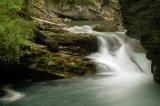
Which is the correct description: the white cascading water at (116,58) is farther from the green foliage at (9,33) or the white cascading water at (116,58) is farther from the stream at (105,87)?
the green foliage at (9,33)

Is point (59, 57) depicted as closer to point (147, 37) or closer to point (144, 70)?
point (144, 70)

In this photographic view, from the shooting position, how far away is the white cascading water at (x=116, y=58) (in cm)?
2823

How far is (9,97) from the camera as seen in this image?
21969 millimetres

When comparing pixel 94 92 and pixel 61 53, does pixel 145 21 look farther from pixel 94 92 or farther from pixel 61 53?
pixel 61 53

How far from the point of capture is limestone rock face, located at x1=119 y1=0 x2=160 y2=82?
18.5 metres

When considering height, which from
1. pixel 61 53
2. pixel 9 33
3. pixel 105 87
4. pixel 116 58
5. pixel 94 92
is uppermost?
pixel 9 33

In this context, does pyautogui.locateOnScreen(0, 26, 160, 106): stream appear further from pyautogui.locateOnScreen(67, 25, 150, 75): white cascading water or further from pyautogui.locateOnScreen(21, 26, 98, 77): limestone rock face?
pyautogui.locateOnScreen(21, 26, 98, 77): limestone rock face

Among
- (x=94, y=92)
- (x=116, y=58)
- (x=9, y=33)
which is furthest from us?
(x=116, y=58)

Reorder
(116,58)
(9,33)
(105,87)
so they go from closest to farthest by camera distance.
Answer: (9,33), (105,87), (116,58)

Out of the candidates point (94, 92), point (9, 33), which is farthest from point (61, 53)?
point (9, 33)

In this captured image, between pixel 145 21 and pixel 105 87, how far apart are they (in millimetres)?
5923

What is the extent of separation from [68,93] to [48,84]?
2.49m

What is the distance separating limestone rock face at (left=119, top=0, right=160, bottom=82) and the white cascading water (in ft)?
20.6

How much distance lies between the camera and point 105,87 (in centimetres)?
2391
